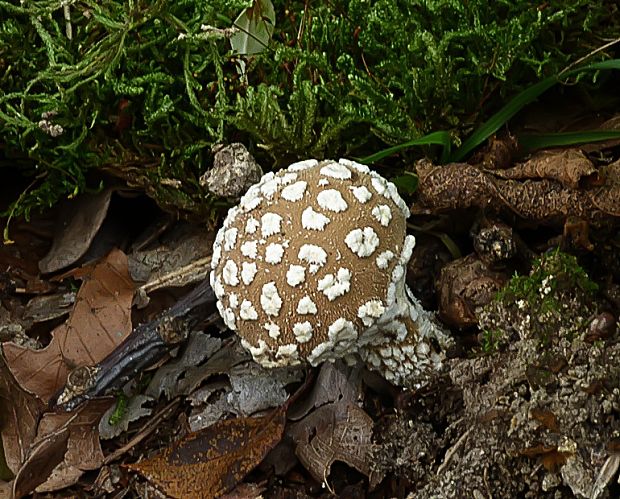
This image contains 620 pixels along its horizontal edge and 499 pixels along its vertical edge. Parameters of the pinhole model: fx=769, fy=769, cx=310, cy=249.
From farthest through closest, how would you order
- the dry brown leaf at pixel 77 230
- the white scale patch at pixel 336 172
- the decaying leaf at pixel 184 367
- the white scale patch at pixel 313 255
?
the dry brown leaf at pixel 77 230 → the decaying leaf at pixel 184 367 → the white scale patch at pixel 336 172 → the white scale patch at pixel 313 255

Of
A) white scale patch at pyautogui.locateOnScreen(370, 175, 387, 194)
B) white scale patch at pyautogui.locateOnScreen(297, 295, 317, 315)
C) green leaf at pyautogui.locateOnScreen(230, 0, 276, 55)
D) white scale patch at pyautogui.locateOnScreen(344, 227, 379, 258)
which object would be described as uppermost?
green leaf at pyautogui.locateOnScreen(230, 0, 276, 55)

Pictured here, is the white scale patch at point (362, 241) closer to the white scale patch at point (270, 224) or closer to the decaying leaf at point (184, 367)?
the white scale patch at point (270, 224)

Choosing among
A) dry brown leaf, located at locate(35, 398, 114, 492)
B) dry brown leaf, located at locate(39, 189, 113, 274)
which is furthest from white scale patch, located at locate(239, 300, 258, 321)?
dry brown leaf, located at locate(39, 189, 113, 274)

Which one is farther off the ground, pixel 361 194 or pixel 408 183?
pixel 361 194

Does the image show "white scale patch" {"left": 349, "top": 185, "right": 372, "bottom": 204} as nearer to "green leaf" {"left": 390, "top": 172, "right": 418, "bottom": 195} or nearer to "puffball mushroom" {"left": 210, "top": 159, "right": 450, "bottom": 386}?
"puffball mushroom" {"left": 210, "top": 159, "right": 450, "bottom": 386}

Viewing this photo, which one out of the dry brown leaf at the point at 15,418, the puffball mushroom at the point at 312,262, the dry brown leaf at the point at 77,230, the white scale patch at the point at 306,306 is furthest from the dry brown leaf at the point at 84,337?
the white scale patch at the point at 306,306

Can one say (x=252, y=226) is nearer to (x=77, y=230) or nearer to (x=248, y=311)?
(x=248, y=311)

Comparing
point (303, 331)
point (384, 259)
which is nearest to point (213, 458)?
point (303, 331)
